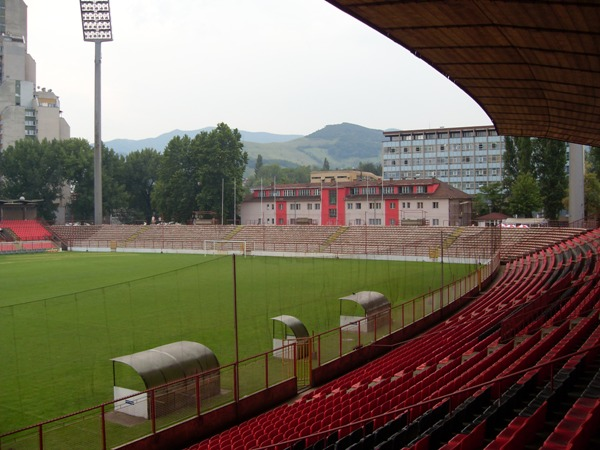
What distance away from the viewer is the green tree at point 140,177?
89.4m

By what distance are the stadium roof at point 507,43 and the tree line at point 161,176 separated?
62173mm

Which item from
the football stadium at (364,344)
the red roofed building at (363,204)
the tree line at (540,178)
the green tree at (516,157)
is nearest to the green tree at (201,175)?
the red roofed building at (363,204)

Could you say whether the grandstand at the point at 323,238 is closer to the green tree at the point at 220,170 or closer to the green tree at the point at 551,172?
the green tree at the point at 220,170

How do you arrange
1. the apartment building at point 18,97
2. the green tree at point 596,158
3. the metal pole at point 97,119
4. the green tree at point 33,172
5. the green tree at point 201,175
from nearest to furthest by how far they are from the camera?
the green tree at point 596,158
the metal pole at point 97,119
the green tree at point 201,175
the green tree at point 33,172
the apartment building at point 18,97

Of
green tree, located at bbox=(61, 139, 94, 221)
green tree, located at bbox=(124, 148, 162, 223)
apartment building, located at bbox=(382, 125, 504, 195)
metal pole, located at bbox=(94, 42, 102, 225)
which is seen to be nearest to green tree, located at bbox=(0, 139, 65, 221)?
green tree, located at bbox=(61, 139, 94, 221)

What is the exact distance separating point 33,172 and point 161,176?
1559 cm

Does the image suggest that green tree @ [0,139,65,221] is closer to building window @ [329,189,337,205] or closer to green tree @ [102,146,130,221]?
green tree @ [102,146,130,221]

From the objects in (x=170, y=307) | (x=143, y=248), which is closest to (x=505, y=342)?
(x=170, y=307)

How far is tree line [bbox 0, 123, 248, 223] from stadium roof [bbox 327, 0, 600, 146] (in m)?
62.2

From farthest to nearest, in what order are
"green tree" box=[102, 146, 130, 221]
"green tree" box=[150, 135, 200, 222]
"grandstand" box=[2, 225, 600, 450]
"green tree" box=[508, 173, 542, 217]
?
"green tree" box=[102, 146, 130, 221] < "green tree" box=[150, 135, 200, 222] < "green tree" box=[508, 173, 542, 217] < "grandstand" box=[2, 225, 600, 450]

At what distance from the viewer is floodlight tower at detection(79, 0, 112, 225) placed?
65.4 m

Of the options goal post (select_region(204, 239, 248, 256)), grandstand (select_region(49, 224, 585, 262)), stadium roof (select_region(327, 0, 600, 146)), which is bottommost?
goal post (select_region(204, 239, 248, 256))

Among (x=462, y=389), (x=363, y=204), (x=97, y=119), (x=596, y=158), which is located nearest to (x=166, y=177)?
(x=97, y=119)

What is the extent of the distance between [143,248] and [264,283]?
44.6 m
